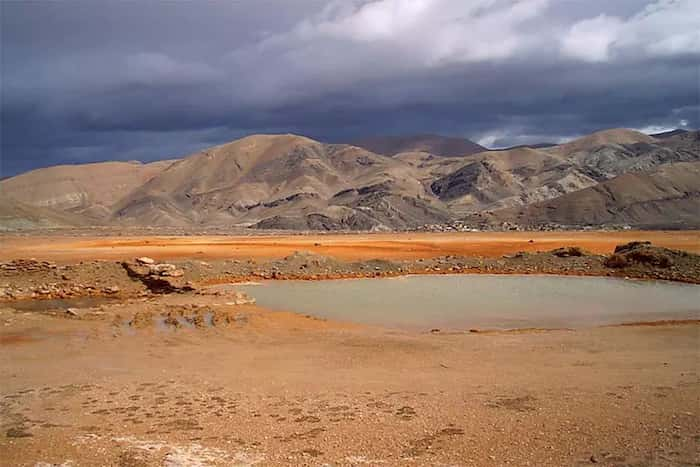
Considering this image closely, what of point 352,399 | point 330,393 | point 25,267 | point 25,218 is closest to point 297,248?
point 25,267

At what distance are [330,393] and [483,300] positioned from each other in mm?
14178

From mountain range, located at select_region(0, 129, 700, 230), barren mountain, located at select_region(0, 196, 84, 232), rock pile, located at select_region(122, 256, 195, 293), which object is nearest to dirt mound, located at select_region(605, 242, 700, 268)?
rock pile, located at select_region(122, 256, 195, 293)

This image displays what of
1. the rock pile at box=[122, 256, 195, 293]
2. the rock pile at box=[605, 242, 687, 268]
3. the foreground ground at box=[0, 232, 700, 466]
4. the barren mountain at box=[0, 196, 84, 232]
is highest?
the barren mountain at box=[0, 196, 84, 232]

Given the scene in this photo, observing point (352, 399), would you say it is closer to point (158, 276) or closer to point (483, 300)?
point (483, 300)

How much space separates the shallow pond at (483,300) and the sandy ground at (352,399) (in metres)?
3.58

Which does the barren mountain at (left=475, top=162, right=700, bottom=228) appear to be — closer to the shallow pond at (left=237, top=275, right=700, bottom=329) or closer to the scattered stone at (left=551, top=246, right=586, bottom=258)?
the scattered stone at (left=551, top=246, right=586, bottom=258)

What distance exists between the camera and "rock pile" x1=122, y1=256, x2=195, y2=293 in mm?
24391

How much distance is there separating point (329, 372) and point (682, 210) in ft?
349

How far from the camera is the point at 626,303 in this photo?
72.2ft

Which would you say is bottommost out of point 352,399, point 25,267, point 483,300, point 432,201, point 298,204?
point 483,300

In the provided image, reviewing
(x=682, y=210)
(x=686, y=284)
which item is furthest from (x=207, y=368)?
(x=682, y=210)

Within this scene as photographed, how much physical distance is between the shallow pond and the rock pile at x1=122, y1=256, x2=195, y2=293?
277 cm

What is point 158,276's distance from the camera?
2562 cm

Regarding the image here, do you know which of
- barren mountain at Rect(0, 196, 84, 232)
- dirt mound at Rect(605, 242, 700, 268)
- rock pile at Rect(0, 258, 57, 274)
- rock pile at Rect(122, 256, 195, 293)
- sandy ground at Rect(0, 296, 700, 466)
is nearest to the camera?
sandy ground at Rect(0, 296, 700, 466)
